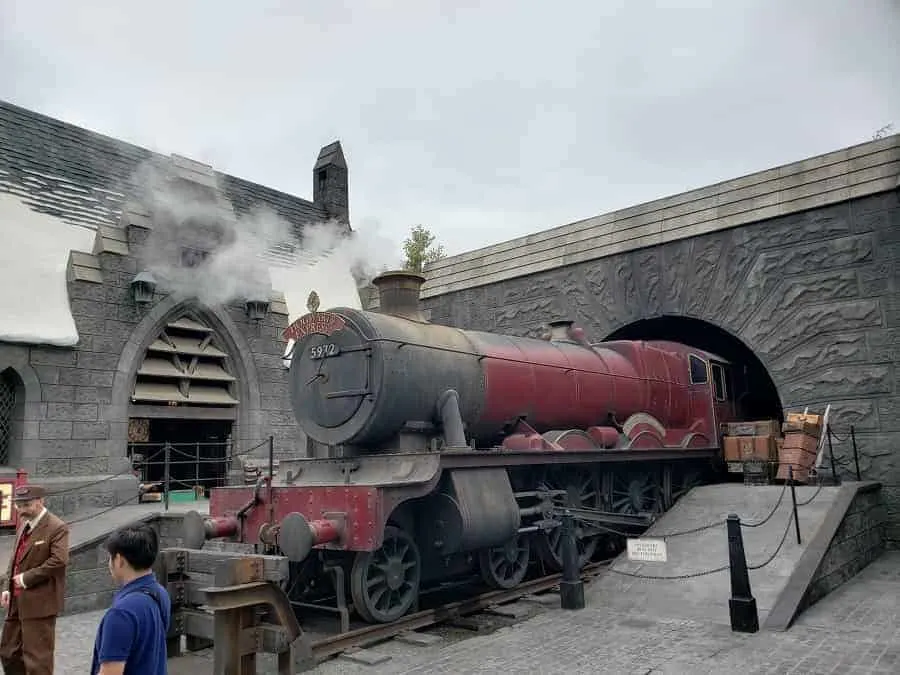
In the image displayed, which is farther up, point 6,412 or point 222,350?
point 222,350

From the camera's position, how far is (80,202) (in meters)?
11.9

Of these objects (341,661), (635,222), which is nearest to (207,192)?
(635,222)

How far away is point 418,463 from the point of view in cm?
624

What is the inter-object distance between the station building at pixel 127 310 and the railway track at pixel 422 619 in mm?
5326

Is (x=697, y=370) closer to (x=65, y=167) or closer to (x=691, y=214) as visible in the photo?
(x=691, y=214)

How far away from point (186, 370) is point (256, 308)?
1.63 meters

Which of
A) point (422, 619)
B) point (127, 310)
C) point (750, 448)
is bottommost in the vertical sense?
point (422, 619)

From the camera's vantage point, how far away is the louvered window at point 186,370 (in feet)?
37.7

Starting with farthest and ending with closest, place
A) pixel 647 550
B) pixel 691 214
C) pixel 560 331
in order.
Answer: pixel 691 214, pixel 560 331, pixel 647 550

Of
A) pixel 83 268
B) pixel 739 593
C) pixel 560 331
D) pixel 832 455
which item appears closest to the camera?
pixel 739 593

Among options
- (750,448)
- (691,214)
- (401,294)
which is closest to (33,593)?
(401,294)

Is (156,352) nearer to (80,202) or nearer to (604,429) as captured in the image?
(80,202)

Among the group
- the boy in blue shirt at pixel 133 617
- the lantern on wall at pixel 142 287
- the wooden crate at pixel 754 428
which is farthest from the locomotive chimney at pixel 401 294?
the wooden crate at pixel 754 428

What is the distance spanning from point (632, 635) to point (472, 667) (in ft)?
5.28
